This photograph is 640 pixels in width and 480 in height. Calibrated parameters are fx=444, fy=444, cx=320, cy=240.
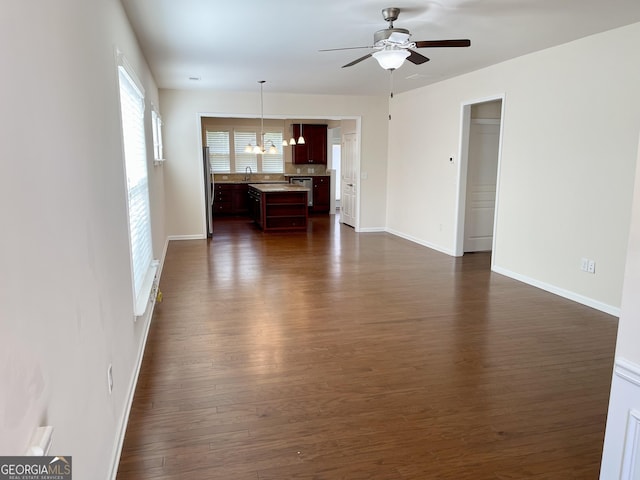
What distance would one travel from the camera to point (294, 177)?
11.6 metres

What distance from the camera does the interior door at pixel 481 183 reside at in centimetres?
663

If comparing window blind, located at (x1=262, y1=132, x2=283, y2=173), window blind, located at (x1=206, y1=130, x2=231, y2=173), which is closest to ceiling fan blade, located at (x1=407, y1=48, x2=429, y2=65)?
window blind, located at (x1=262, y1=132, x2=283, y2=173)

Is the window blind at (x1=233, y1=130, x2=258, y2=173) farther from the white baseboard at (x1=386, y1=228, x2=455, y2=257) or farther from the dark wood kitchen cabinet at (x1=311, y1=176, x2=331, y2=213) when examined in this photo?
the white baseboard at (x1=386, y1=228, x2=455, y2=257)

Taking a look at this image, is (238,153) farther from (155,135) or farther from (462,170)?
(462,170)

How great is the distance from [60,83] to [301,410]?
6.53ft

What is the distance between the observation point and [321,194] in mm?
11766

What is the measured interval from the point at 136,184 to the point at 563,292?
14.1 ft

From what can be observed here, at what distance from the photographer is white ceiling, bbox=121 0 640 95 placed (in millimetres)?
3385

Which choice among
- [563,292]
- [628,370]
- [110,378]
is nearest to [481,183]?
[563,292]

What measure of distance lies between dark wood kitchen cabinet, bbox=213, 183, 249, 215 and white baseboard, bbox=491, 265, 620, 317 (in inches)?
278

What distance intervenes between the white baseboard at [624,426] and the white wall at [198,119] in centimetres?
719

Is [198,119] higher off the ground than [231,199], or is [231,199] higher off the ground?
[198,119]

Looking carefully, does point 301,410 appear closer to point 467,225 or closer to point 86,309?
point 86,309

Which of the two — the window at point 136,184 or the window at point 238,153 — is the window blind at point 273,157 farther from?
the window at point 136,184
